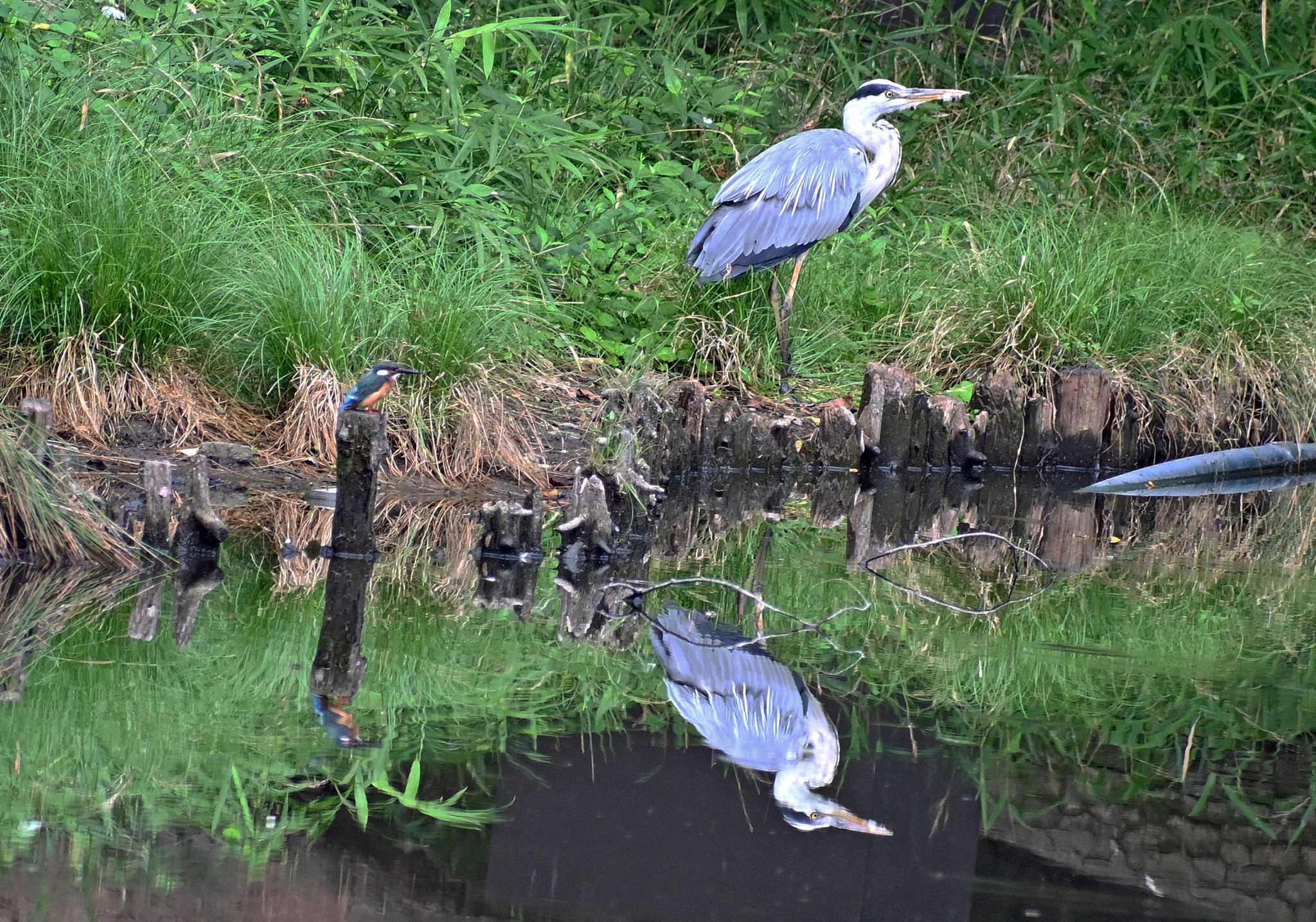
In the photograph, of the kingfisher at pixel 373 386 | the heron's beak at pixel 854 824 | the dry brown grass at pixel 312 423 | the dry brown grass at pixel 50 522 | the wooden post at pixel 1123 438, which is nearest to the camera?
the heron's beak at pixel 854 824

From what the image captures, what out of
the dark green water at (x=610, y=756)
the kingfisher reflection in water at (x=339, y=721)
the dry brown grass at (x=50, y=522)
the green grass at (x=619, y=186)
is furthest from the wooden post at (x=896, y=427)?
the kingfisher reflection in water at (x=339, y=721)

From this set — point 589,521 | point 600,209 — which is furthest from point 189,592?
point 600,209

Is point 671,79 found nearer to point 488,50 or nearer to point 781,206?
point 488,50

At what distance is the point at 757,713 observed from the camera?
10.2 ft

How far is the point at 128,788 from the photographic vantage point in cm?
248

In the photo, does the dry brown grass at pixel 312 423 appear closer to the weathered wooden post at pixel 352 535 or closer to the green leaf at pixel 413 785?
the weathered wooden post at pixel 352 535

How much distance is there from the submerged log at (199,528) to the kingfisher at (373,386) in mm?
388

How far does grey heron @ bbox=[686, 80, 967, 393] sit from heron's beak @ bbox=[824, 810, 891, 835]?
4210 millimetres

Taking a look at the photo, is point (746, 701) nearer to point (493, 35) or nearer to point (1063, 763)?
point (1063, 763)

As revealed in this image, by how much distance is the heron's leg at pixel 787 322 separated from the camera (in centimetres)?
690

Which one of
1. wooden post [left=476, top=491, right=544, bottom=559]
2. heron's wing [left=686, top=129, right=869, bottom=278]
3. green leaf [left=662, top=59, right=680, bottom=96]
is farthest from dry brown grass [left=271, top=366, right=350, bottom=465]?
green leaf [left=662, top=59, right=680, bottom=96]

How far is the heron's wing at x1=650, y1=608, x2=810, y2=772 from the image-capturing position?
9.59ft

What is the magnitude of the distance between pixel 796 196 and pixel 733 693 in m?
3.94

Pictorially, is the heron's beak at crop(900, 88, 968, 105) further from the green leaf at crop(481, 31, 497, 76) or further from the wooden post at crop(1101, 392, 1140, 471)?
the green leaf at crop(481, 31, 497, 76)
